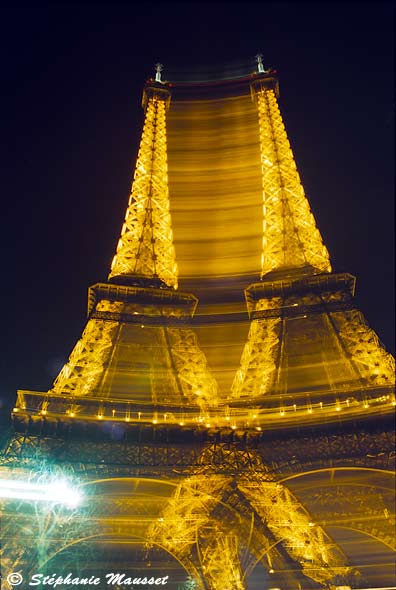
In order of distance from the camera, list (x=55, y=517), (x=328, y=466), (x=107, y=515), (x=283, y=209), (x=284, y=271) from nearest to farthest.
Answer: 1. (x=55, y=517)
2. (x=328, y=466)
3. (x=107, y=515)
4. (x=284, y=271)
5. (x=283, y=209)

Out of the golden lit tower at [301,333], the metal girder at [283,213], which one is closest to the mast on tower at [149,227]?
the golden lit tower at [301,333]

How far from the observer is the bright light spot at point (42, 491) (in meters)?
15.0

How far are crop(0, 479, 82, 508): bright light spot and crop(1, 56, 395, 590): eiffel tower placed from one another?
0.45 m

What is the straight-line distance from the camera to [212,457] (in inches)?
699

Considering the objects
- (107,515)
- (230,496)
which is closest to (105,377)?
(107,515)

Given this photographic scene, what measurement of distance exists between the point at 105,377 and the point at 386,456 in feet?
32.7

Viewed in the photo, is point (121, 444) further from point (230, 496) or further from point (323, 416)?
point (323, 416)

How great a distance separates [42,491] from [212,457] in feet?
17.9

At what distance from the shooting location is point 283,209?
27.2 meters

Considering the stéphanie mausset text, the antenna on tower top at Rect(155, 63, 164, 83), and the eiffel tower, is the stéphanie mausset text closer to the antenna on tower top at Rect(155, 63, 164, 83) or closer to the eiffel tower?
the eiffel tower

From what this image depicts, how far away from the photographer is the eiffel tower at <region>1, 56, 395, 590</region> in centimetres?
1700

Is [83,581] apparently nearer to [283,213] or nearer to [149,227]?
[149,227]

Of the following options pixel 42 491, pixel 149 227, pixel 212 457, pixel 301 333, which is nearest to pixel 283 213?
pixel 149 227

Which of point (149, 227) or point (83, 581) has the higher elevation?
point (149, 227)
